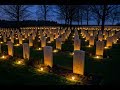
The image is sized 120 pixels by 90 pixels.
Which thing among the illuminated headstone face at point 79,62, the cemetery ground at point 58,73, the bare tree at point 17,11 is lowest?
the cemetery ground at point 58,73

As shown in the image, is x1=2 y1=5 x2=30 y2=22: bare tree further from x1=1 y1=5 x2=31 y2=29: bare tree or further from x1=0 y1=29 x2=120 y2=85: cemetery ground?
x1=0 y1=29 x2=120 y2=85: cemetery ground

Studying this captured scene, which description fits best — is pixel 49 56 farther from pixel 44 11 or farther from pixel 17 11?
pixel 44 11

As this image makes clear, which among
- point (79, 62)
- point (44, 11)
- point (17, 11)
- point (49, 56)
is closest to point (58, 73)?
point (79, 62)

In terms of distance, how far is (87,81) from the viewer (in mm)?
6859

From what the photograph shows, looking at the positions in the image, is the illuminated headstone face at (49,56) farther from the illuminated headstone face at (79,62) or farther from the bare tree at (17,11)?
the bare tree at (17,11)

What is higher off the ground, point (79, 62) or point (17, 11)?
point (17, 11)

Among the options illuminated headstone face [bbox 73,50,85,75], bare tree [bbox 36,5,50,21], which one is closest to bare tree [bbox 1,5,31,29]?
bare tree [bbox 36,5,50,21]

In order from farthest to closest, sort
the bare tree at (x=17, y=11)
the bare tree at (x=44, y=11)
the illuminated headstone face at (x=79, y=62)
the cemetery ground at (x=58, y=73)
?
1. the bare tree at (x=44, y=11)
2. the bare tree at (x=17, y=11)
3. the illuminated headstone face at (x=79, y=62)
4. the cemetery ground at (x=58, y=73)

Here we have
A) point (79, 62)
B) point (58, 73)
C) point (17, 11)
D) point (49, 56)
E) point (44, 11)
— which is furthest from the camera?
point (44, 11)

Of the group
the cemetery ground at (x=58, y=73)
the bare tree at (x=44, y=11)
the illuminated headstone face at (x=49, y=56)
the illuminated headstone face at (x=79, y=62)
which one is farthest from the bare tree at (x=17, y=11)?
the illuminated headstone face at (x=79, y=62)

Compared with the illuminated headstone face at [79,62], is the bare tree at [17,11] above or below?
above

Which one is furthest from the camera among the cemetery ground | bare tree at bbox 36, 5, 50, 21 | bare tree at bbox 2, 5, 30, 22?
bare tree at bbox 36, 5, 50, 21

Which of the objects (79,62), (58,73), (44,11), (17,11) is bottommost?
(58,73)

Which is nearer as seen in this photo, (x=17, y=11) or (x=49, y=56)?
(x=49, y=56)
